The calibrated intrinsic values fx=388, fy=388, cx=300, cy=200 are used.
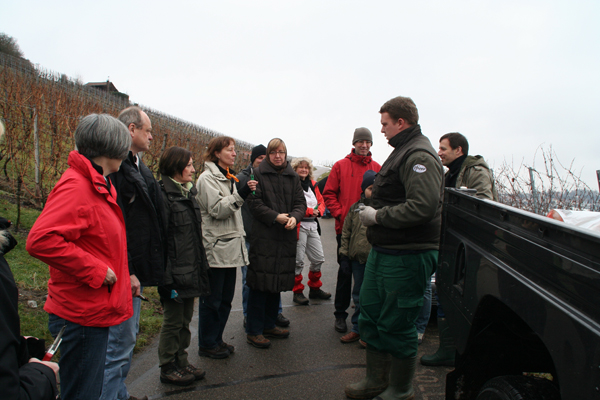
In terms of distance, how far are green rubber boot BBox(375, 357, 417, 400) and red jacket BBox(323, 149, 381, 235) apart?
2173 mm

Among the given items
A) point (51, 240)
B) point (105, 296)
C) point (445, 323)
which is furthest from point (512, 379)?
point (51, 240)

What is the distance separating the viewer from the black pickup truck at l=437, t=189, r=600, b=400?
110 centimetres

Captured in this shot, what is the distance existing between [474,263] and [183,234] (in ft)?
6.90

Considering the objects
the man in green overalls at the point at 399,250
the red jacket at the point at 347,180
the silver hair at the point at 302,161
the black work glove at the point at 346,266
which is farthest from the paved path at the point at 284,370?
the silver hair at the point at 302,161

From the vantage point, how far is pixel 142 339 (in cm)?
395

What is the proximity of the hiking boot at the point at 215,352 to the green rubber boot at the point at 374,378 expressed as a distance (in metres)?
1.25

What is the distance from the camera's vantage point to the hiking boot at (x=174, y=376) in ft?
10.1

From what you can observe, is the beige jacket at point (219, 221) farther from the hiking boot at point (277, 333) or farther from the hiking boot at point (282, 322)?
the hiking boot at point (282, 322)

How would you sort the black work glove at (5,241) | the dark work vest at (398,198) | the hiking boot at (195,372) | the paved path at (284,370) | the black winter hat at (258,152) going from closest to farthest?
1. the black work glove at (5,241)
2. the dark work vest at (398,198)
3. the paved path at (284,370)
4. the hiking boot at (195,372)
5. the black winter hat at (258,152)

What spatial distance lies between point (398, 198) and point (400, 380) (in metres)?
1.29

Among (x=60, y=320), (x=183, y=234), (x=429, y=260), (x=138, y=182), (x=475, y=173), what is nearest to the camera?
(x=60, y=320)

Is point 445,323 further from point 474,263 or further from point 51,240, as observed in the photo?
point 51,240

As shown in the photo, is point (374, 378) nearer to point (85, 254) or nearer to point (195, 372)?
point (195, 372)

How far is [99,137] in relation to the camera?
2.01m
